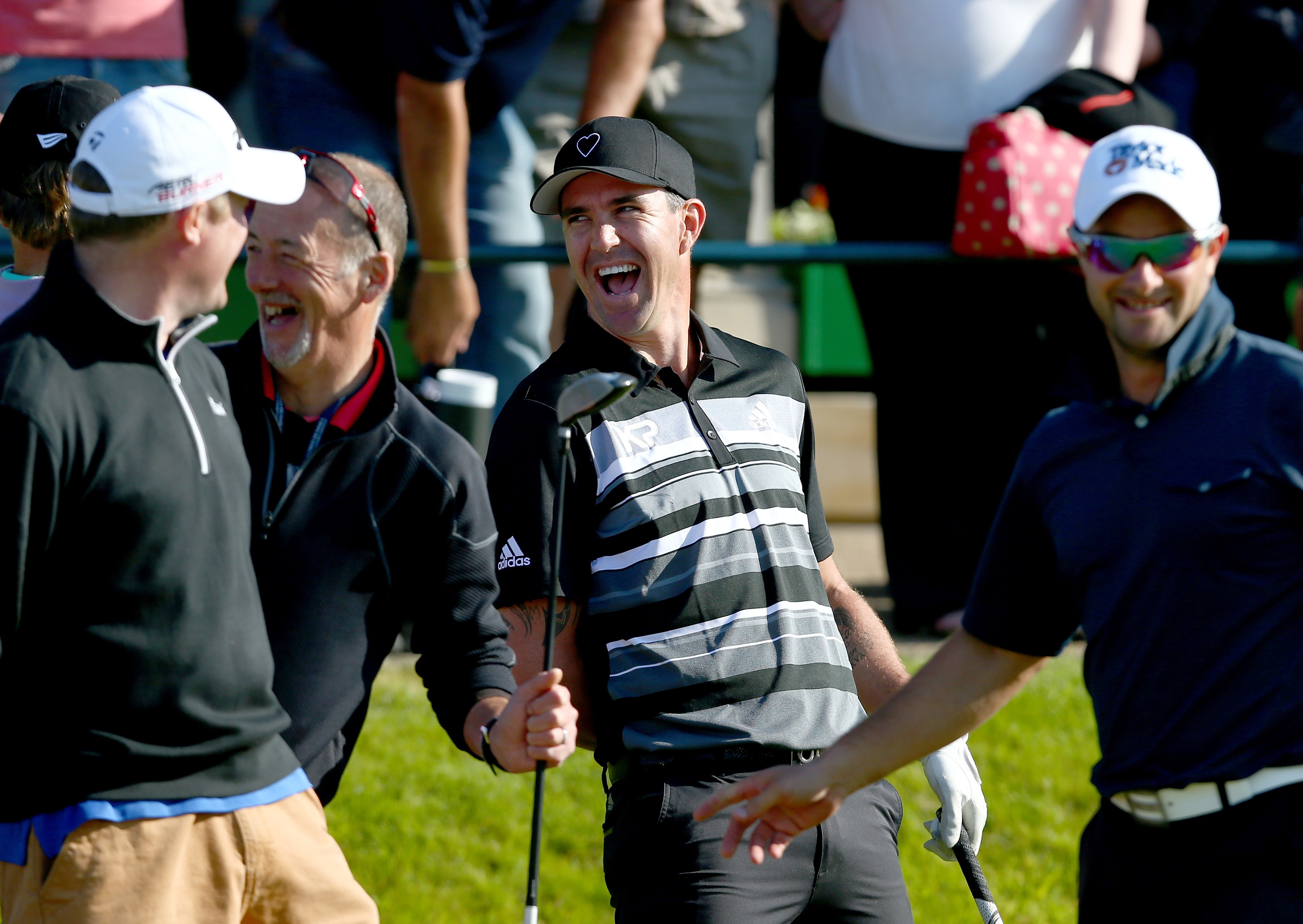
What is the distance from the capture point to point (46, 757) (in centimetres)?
274

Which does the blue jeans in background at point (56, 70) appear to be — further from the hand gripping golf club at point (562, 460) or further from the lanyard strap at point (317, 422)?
the hand gripping golf club at point (562, 460)

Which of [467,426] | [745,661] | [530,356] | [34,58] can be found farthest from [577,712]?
[34,58]

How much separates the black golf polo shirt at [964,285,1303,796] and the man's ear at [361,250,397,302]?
4.87 ft

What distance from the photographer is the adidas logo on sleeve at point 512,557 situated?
3.50 meters

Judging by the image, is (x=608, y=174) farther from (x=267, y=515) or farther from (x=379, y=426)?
(x=267, y=515)

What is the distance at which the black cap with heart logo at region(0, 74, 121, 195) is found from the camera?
3352 millimetres

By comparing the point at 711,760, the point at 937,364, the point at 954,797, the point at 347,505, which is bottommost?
the point at 937,364

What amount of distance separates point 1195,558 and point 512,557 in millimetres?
1345

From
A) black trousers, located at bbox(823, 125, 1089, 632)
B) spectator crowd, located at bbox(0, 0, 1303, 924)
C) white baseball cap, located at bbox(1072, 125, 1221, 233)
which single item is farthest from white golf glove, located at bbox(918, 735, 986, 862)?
black trousers, located at bbox(823, 125, 1089, 632)

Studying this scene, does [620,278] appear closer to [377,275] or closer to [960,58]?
[377,275]

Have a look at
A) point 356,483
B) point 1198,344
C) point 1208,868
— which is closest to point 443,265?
point 356,483

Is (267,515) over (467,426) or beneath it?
over

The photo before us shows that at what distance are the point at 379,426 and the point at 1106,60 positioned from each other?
3.63 metres

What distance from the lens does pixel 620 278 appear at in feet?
12.4
